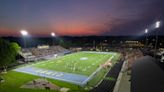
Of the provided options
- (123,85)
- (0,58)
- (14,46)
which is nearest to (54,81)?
(123,85)

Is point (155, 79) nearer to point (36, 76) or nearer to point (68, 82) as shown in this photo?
point (68, 82)

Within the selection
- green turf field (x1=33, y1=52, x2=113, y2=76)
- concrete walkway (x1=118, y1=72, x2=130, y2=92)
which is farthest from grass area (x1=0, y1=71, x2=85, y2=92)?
green turf field (x1=33, y1=52, x2=113, y2=76)

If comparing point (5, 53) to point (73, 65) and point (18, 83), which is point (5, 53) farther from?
point (73, 65)

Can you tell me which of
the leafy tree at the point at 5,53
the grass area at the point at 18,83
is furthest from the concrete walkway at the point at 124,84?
the leafy tree at the point at 5,53

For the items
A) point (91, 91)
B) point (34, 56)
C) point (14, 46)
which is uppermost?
point (14, 46)

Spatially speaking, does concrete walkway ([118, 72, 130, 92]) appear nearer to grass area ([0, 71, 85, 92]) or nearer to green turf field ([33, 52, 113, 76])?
grass area ([0, 71, 85, 92])

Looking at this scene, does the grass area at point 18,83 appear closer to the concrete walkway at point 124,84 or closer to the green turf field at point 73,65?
the concrete walkway at point 124,84

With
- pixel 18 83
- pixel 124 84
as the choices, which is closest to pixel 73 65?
pixel 18 83

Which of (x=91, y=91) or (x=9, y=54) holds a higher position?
(x=9, y=54)

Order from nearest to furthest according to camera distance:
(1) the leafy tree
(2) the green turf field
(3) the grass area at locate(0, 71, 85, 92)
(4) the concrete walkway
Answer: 1. (4) the concrete walkway
2. (3) the grass area at locate(0, 71, 85, 92)
3. (1) the leafy tree
4. (2) the green turf field

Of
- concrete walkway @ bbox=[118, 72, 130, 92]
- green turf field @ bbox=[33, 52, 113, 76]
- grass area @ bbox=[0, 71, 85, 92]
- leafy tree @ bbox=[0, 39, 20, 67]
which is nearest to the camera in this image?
concrete walkway @ bbox=[118, 72, 130, 92]

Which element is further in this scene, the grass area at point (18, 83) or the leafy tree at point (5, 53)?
the leafy tree at point (5, 53)
